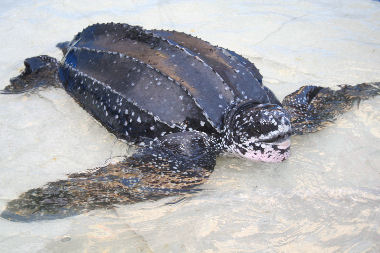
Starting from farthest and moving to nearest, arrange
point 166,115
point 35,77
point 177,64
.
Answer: point 35,77 → point 177,64 → point 166,115

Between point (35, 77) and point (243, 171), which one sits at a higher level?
point (35, 77)

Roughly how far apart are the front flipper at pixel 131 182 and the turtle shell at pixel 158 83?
13cm

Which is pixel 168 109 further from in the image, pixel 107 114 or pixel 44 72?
pixel 44 72

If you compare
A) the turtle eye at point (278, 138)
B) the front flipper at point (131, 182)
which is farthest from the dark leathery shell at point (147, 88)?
the turtle eye at point (278, 138)

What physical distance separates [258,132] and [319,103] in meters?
0.86

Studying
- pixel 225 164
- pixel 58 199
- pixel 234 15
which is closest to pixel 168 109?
pixel 225 164

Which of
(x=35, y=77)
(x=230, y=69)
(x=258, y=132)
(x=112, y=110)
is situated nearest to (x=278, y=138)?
(x=258, y=132)

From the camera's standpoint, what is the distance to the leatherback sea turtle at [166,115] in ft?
6.62

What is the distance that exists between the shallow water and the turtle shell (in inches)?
10.7

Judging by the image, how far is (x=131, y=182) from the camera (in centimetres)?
205

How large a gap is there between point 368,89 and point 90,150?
2.28 m

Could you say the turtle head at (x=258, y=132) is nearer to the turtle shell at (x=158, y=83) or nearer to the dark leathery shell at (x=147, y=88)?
the turtle shell at (x=158, y=83)

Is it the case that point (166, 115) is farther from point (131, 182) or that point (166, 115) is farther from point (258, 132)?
point (258, 132)

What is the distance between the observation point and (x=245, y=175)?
2.21 meters
